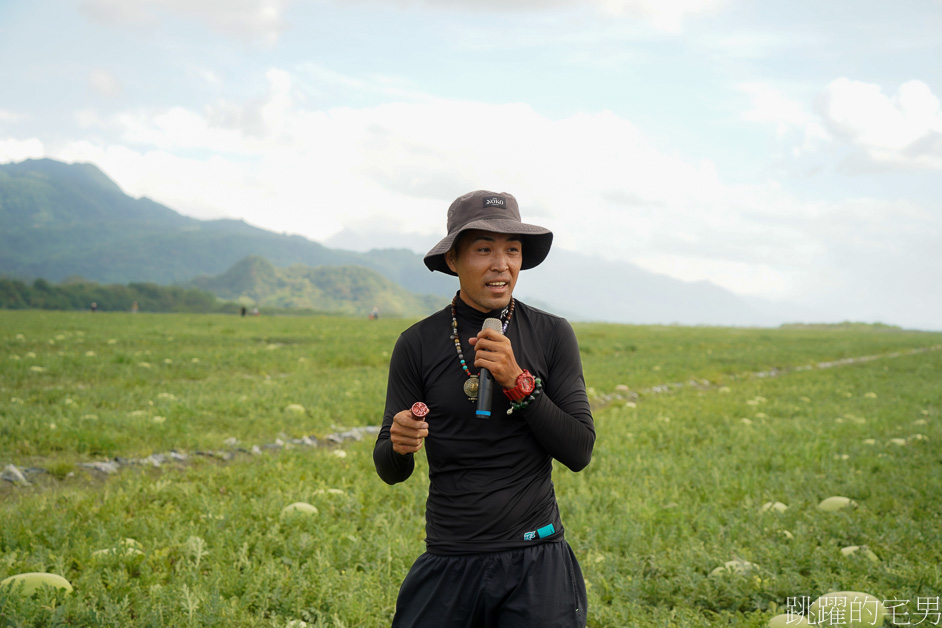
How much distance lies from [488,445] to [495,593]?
1.78 feet

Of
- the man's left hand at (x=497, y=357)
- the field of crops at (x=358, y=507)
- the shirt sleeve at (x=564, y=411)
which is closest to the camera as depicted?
the man's left hand at (x=497, y=357)

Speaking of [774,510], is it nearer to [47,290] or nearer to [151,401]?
[151,401]

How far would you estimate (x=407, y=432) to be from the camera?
2.28m

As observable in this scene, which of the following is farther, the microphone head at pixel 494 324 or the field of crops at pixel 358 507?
the field of crops at pixel 358 507

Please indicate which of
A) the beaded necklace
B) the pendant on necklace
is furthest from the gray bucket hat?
the pendant on necklace

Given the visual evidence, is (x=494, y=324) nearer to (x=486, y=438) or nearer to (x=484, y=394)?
(x=484, y=394)

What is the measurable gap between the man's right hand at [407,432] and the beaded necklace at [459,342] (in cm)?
27

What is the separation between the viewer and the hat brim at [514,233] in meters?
2.44

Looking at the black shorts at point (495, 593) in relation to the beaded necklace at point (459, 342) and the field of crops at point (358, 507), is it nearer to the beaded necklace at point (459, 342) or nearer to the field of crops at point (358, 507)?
the beaded necklace at point (459, 342)

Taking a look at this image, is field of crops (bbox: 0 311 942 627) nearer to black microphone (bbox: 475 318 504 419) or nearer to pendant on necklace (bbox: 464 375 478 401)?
pendant on necklace (bbox: 464 375 478 401)

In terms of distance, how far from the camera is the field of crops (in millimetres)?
4605

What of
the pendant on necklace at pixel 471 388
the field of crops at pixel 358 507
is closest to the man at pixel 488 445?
the pendant on necklace at pixel 471 388

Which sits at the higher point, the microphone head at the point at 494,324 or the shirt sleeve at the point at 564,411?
the microphone head at the point at 494,324

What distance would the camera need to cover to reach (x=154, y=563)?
5094 millimetres
